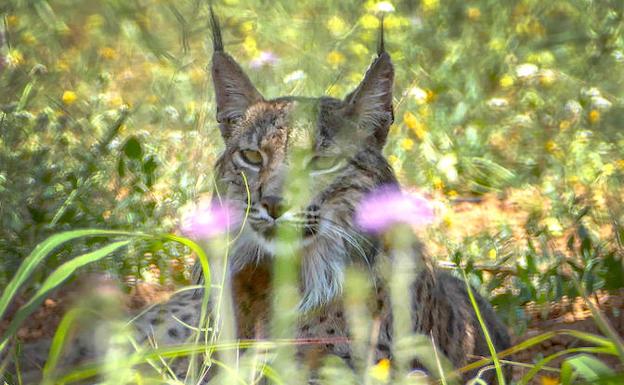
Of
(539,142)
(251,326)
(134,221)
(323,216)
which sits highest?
(539,142)

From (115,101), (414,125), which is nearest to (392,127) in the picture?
(414,125)

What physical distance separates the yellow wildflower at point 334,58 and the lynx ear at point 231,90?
275cm

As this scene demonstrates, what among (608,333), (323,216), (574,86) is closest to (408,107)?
(574,86)

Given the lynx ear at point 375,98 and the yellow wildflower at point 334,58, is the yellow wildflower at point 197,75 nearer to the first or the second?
the yellow wildflower at point 334,58

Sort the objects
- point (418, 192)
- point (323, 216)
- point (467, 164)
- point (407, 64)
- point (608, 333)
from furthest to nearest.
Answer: point (407, 64), point (467, 164), point (418, 192), point (323, 216), point (608, 333)

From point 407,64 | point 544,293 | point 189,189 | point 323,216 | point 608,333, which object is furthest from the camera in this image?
point 407,64

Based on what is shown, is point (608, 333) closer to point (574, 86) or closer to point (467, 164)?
point (467, 164)

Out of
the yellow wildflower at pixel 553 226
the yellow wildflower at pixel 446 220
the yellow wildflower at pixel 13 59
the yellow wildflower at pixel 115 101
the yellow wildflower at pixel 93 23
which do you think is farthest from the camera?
the yellow wildflower at pixel 115 101

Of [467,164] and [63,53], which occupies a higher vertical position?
[63,53]

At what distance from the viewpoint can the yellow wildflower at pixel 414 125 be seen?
6.89 meters

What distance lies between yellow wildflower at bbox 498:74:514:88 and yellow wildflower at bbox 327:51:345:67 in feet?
3.56

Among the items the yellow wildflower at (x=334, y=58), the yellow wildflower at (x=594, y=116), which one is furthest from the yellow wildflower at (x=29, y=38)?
the yellow wildflower at (x=594, y=116)

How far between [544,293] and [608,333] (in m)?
2.98

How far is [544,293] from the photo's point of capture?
5.24 meters
